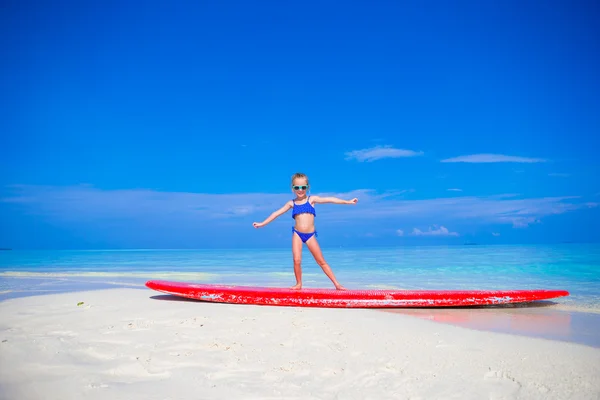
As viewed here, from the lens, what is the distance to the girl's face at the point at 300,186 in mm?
6738

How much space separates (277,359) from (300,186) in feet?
12.6

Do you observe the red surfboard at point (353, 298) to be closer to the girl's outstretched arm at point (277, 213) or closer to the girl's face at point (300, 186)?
the girl's outstretched arm at point (277, 213)

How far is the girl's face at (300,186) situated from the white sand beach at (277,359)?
241 centimetres

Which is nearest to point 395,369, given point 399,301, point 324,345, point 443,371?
point 443,371

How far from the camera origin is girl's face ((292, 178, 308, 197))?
22.1 feet

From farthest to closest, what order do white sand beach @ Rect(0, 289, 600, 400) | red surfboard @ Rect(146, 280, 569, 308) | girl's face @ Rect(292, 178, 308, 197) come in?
1. girl's face @ Rect(292, 178, 308, 197)
2. red surfboard @ Rect(146, 280, 569, 308)
3. white sand beach @ Rect(0, 289, 600, 400)

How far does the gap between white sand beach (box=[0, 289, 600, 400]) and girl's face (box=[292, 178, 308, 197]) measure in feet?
7.92

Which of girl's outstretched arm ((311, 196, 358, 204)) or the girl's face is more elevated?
the girl's face

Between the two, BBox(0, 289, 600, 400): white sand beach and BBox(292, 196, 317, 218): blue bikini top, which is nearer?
BBox(0, 289, 600, 400): white sand beach

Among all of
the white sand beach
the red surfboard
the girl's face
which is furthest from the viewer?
the girl's face

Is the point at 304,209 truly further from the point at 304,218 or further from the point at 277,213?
the point at 277,213

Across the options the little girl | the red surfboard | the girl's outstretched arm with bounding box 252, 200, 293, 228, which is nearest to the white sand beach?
the red surfboard

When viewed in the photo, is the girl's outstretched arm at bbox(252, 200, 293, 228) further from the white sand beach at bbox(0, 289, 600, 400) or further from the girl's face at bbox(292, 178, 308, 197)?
the white sand beach at bbox(0, 289, 600, 400)

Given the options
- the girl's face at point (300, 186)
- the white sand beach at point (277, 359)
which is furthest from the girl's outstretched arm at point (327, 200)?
the white sand beach at point (277, 359)
